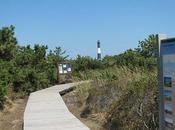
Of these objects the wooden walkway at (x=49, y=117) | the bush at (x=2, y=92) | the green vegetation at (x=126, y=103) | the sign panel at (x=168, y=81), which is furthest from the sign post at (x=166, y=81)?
the bush at (x=2, y=92)

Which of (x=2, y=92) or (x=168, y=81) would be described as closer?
(x=168, y=81)

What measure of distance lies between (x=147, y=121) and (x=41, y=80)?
15.6 metres

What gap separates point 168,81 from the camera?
19.8 ft

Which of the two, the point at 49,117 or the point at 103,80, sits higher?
the point at 103,80

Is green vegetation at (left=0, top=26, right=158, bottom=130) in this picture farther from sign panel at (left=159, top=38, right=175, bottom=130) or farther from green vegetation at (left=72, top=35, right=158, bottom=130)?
sign panel at (left=159, top=38, right=175, bottom=130)

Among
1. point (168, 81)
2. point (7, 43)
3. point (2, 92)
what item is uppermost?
point (7, 43)

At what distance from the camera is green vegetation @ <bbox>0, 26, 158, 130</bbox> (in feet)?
35.6

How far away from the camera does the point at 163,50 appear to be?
626 cm

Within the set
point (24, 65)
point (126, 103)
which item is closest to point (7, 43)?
point (24, 65)

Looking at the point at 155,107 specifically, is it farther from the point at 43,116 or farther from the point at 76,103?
the point at 76,103

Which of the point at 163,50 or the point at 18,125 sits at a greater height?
the point at 163,50

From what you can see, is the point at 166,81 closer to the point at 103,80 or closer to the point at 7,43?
the point at 103,80

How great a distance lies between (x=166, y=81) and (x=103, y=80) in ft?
37.2

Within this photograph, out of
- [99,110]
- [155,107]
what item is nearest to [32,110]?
[99,110]
